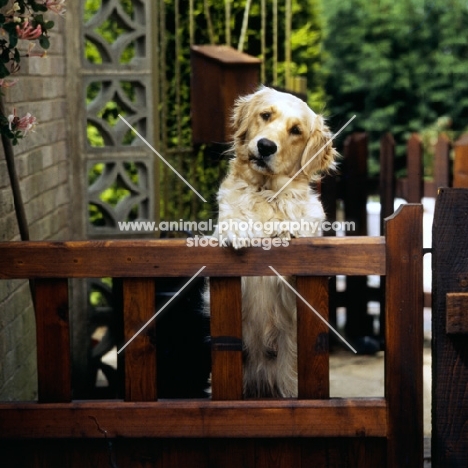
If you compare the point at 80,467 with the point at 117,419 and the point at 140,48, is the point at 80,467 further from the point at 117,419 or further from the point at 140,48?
the point at 140,48

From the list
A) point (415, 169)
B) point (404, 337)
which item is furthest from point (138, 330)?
point (415, 169)

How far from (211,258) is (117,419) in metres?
0.63

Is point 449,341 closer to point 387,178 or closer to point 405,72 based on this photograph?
point 387,178

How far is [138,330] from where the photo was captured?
3156 millimetres

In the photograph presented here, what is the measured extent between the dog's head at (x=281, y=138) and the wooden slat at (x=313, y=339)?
73 cm

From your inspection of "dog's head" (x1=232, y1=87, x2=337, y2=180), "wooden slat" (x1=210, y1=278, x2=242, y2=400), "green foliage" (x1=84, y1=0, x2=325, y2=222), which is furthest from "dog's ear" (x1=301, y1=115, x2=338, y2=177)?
"green foliage" (x1=84, y1=0, x2=325, y2=222)

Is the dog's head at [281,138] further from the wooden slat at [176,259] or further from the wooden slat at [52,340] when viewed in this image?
the wooden slat at [52,340]

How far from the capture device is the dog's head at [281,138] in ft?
12.2

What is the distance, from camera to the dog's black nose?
3689 millimetres

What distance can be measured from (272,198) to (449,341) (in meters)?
1.01

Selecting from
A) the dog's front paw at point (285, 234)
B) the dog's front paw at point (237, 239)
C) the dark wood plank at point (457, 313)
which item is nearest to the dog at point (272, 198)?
the dog's front paw at point (285, 234)

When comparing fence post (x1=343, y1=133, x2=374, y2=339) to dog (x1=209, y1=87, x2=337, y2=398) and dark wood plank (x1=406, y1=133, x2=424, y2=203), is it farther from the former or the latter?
dog (x1=209, y1=87, x2=337, y2=398)

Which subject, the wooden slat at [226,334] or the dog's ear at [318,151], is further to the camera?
the dog's ear at [318,151]

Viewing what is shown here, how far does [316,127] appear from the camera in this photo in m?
3.91
